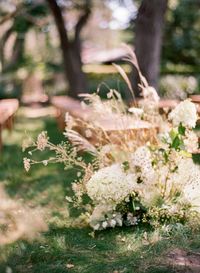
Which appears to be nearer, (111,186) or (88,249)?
(88,249)

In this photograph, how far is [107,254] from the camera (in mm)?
3625

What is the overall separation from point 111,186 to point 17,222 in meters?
1.05

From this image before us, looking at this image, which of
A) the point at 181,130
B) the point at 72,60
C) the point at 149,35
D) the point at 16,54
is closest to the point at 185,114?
the point at 181,130

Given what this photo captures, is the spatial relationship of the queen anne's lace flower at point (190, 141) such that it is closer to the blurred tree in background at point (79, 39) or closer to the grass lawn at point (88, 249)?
the grass lawn at point (88, 249)

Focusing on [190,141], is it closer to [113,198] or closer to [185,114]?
[185,114]

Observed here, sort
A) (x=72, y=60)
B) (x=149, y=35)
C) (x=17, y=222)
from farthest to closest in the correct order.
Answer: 1. (x=72, y=60)
2. (x=149, y=35)
3. (x=17, y=222)

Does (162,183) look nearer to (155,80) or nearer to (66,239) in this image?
(66,239)

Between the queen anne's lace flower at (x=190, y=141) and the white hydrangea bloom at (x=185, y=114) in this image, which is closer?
the white hydrangea bloom at (x=185, y=114)

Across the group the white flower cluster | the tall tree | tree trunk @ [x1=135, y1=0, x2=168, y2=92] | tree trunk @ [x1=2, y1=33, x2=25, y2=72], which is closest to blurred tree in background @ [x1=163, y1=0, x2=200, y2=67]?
the tall tree

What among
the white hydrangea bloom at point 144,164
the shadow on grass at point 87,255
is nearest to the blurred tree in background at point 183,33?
the white hydrangea bloom at point 144,164

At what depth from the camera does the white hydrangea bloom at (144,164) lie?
4020 millimetres

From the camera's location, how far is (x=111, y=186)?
391cm

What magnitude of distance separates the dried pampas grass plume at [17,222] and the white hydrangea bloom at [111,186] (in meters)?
0.62

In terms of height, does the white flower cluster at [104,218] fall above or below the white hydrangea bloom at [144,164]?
below
